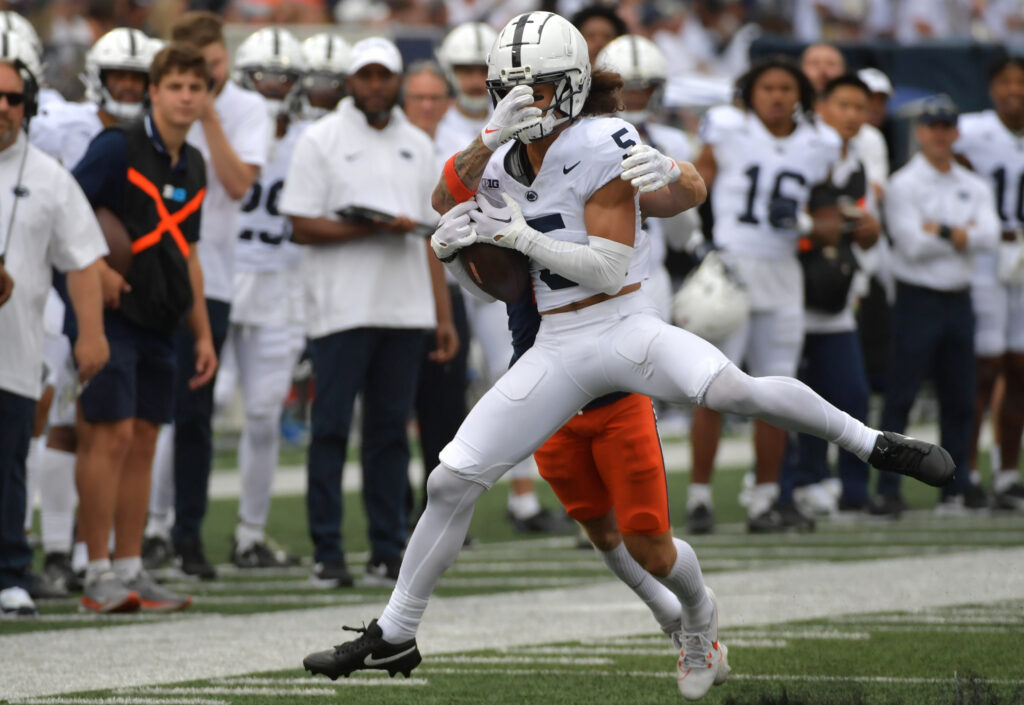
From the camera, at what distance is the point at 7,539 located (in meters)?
7.06

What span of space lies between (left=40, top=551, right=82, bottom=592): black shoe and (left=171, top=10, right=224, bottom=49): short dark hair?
7.69ft

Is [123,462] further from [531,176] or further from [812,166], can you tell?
[812,166]

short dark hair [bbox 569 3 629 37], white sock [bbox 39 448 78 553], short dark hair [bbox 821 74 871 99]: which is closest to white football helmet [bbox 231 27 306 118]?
short dark hair [bbox 569 3 629 37]

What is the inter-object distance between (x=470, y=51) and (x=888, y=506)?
134 inches

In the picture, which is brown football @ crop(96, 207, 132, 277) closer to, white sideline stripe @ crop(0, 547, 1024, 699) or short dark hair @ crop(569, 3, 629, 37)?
white sideline stripe @ crop(0, 547, 1024, 699)

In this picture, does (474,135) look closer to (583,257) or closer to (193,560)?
(193,560)

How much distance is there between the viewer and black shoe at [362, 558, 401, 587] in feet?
26.4

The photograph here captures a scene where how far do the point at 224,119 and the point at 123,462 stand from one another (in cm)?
192

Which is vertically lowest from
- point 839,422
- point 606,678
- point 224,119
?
point 606,678

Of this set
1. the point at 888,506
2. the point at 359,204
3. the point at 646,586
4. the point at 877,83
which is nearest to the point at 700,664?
the point at 646,586

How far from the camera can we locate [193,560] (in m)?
8.34

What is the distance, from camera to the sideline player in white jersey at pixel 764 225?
384 inches

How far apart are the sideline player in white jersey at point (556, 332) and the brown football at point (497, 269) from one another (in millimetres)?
34

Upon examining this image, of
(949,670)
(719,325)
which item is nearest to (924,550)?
(719,325)
